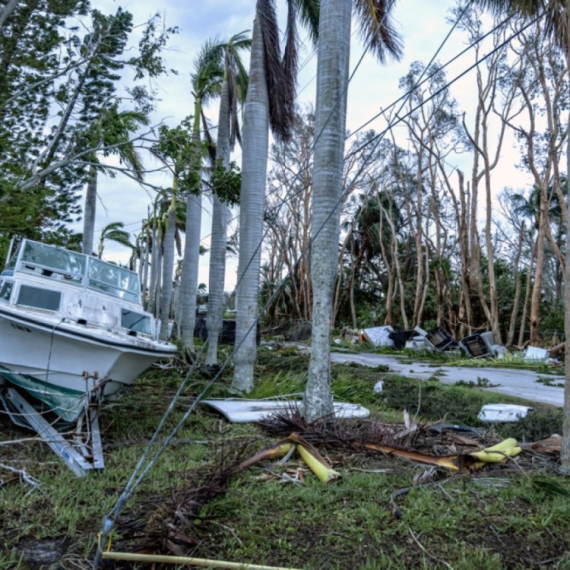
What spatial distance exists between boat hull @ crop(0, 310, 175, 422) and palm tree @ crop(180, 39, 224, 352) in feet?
25.5

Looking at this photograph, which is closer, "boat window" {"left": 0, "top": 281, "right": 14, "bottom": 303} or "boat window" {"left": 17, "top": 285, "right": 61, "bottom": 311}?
"boat window" {"left": 17, "top": 285, "right": 61, "bottom": 311}

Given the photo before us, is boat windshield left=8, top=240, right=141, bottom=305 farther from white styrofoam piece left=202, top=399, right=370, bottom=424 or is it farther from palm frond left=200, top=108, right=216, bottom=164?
palm frond left=200, top=108, right=216, bottom=164

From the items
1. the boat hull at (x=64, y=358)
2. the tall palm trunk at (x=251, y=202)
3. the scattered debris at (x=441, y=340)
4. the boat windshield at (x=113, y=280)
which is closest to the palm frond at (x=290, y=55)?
the tall palm trunk at (x=251, y=202)

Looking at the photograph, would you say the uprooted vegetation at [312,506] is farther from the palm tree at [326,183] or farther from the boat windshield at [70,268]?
the boat windshield at [70,268]

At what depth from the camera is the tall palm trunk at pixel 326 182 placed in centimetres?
686

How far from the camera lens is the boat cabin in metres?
7.71

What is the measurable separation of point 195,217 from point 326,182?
10011 mm

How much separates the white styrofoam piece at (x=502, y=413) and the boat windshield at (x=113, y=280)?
578 cm

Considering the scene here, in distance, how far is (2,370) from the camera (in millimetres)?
7152

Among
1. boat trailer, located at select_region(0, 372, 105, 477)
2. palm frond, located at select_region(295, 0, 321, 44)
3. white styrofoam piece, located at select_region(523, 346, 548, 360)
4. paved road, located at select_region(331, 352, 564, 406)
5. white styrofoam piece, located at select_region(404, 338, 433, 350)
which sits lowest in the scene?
boat trailer, located at select_region(0, 372, 105, 477)

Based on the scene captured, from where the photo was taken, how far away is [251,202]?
428 inches

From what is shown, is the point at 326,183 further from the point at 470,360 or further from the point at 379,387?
the point at 470,360

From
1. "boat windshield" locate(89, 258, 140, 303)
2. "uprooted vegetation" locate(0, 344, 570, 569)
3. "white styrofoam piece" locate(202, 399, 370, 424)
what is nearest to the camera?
"uprooted vegetation" locate(0, 344, 570, 569)

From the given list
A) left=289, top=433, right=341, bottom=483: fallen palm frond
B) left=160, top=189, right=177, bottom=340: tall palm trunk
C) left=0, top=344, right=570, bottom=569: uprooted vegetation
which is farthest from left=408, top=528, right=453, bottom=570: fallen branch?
left=160, top=189, right=177, bottom=340: tall palm trunk
